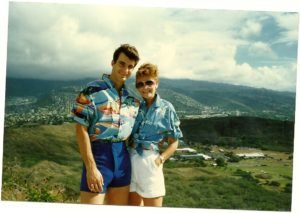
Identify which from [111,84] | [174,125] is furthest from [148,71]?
[174,125]

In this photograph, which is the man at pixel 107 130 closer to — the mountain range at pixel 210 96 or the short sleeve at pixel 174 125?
the short sleeve at pixel 174 125

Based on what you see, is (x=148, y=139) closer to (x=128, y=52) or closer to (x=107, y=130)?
(x=107, y=130)

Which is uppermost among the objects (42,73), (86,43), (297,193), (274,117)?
(86,43)

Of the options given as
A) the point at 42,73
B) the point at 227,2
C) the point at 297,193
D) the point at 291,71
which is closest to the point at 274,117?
the point at 291,71

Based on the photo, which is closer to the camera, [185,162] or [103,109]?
[103,109]

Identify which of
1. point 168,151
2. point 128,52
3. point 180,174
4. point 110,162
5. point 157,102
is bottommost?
point 180,174

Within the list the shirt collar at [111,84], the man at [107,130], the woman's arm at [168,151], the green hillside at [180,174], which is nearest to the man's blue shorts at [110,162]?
the man at [107,130]

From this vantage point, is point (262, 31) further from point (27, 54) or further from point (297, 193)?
point (27, 54)
